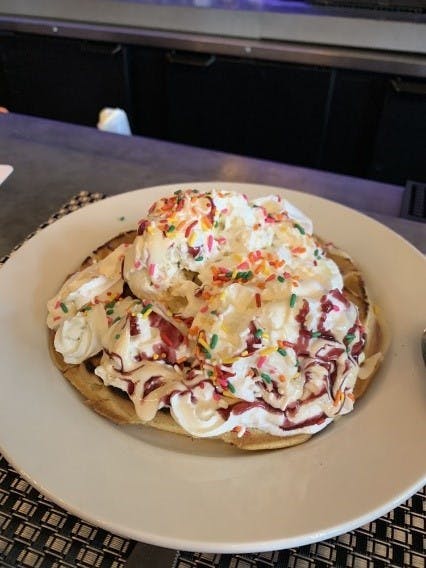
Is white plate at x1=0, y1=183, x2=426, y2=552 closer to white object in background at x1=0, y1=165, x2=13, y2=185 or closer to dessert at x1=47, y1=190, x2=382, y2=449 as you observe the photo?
dessert at x1=47, y1=190, x2=382, y2=449

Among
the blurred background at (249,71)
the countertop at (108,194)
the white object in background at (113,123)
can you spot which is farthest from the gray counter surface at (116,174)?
the blurred background at (249,71)

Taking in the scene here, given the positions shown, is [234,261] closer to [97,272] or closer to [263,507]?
[97,272]

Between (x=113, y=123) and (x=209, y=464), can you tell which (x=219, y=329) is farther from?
(x=113, y=123)

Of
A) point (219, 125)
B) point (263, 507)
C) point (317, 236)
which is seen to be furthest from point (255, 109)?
point (263, 507)

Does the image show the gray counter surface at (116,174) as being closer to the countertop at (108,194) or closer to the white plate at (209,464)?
the countertop at (108,194)

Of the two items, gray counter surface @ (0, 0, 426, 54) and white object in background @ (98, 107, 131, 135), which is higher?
gray counter surface @ (0, 0, 426, 54)

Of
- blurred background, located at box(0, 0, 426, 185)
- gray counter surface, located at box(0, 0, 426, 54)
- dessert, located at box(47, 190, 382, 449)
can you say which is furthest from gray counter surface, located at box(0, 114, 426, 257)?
gray counter surface, located at box(0, 0, 426, 54)

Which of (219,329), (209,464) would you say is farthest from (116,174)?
(209,464)
